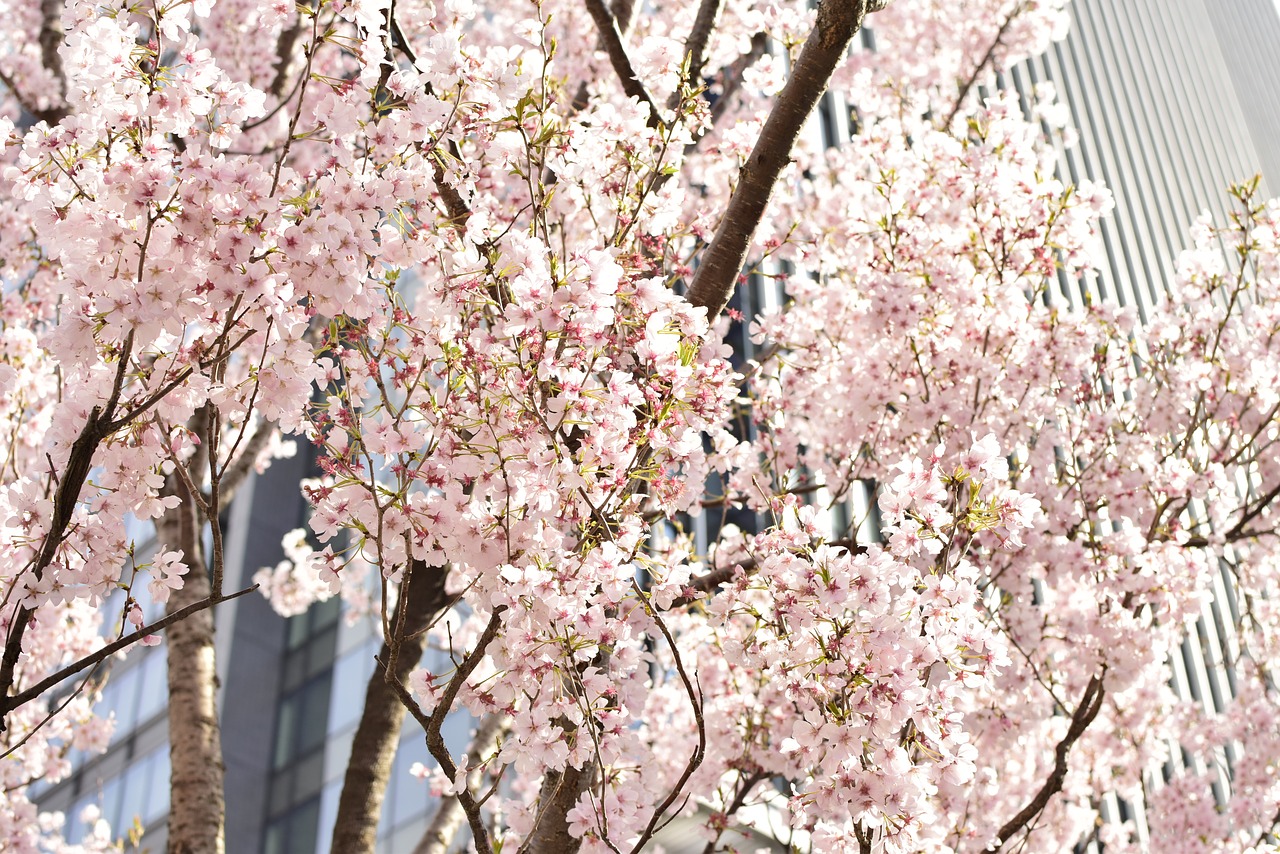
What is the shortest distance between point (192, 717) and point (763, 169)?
3.25 metres

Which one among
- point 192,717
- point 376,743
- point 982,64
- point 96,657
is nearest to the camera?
point 96,657

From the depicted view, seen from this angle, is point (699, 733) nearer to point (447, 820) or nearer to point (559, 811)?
point (559, 811)

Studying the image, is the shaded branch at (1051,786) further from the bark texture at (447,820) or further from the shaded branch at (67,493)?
the shaded branch at (67,493)

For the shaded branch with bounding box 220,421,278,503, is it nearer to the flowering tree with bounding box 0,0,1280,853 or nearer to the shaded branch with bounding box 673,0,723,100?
the flowering tree with bounding box 0,0,1280,853

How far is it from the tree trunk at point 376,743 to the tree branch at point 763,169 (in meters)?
1.70

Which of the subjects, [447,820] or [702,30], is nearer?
[702,30]

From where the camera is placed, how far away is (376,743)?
5355mm

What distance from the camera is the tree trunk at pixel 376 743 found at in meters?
5.14

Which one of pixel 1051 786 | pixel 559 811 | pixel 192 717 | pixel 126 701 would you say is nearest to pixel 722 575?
pixel 559 811

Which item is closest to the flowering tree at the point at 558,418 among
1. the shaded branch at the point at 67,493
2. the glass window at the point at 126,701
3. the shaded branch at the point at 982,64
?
the shaded branch at the point at 67,493

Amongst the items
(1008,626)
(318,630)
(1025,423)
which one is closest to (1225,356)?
(1025,423)

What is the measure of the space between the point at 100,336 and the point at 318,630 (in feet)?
70.4

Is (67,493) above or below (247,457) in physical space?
below

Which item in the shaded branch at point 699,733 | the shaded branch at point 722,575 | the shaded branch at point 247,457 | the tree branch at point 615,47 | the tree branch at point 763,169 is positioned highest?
the tree branch at point 615,47
